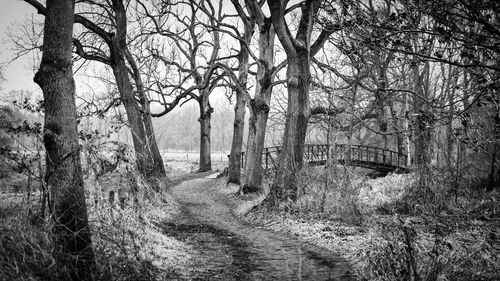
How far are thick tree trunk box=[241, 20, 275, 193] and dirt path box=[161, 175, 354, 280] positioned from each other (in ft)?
8.89

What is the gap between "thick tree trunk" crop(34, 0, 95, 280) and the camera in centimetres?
430

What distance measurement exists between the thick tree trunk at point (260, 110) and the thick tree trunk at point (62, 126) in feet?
27.9

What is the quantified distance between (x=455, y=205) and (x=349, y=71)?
1408 cm

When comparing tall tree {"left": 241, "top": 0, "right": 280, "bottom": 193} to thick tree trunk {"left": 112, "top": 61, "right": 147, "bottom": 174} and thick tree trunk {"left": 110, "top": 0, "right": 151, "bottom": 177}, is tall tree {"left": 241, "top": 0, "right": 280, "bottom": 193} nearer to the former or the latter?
thick tree trunk {"left": 110, "top": 0, "right": 151, "bottom": 177}

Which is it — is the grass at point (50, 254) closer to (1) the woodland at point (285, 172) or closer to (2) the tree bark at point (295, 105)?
(1) the woodland at point (285, 172)

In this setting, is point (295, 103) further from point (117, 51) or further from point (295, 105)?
point (117, 51)

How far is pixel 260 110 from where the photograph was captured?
42.7 ft

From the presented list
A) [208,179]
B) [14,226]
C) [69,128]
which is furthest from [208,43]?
[14,226]

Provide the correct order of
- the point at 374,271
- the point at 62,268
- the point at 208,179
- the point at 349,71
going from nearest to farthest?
1. the point at 62,268
2. the point at 374,271
3. the point at 208,179
4. the point at 349,71

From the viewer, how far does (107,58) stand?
13414 mm

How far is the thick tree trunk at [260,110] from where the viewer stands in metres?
12.8

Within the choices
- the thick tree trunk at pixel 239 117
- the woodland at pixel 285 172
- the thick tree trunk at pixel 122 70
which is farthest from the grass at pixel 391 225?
the thick tree trunk at pixel 239 117

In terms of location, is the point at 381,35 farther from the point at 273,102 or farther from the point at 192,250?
the point at 273,102

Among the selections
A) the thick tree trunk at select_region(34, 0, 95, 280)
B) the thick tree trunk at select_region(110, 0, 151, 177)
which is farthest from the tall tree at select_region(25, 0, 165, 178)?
the thick tree trunk at select_region(34, 0, 95, 280)
